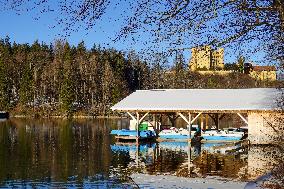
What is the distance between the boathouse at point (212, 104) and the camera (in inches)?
1105

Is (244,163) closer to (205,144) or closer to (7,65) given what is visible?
(205,144)

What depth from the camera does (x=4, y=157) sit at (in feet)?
74.7

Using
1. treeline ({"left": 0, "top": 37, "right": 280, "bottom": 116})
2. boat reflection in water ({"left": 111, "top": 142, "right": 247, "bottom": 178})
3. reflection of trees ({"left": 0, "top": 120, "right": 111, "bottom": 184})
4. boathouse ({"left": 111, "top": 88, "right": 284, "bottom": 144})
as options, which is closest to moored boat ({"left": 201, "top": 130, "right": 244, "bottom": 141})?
boat reflection in water ({"left": 111, "top": 142, "right": 247, "bottom": 178})

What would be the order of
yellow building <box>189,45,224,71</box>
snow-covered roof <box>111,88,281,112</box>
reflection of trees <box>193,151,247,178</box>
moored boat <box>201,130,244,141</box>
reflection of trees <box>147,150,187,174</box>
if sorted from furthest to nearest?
1. moored boat <box>201,130,244,141</box>
2. snow-covered roof <box>111,88,281,112</box>
3. reflection of trees <box>147,150,187,174</box>
4. reflection of trees <box>193,151,247,178</box>
5. yellow building <box>189,45,224,71</box>

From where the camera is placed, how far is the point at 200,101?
30.9 m

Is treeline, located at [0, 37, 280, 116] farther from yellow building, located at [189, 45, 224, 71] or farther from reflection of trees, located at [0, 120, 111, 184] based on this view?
yellow building, located at [189, 45, 224, 71]

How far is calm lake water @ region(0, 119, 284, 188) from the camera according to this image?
1658 cm

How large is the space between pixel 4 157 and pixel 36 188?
8.21 meters

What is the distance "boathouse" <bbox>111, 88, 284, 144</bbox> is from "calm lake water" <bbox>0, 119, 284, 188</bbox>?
1.68 m

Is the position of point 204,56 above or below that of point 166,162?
above

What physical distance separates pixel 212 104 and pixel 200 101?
1.36m

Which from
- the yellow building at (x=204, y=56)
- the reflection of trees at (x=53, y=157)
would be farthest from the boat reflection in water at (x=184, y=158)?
the yellow building at (x=204, y=56)

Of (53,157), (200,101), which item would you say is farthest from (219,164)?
(200,101)

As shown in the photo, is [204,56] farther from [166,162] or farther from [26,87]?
[26,87]
